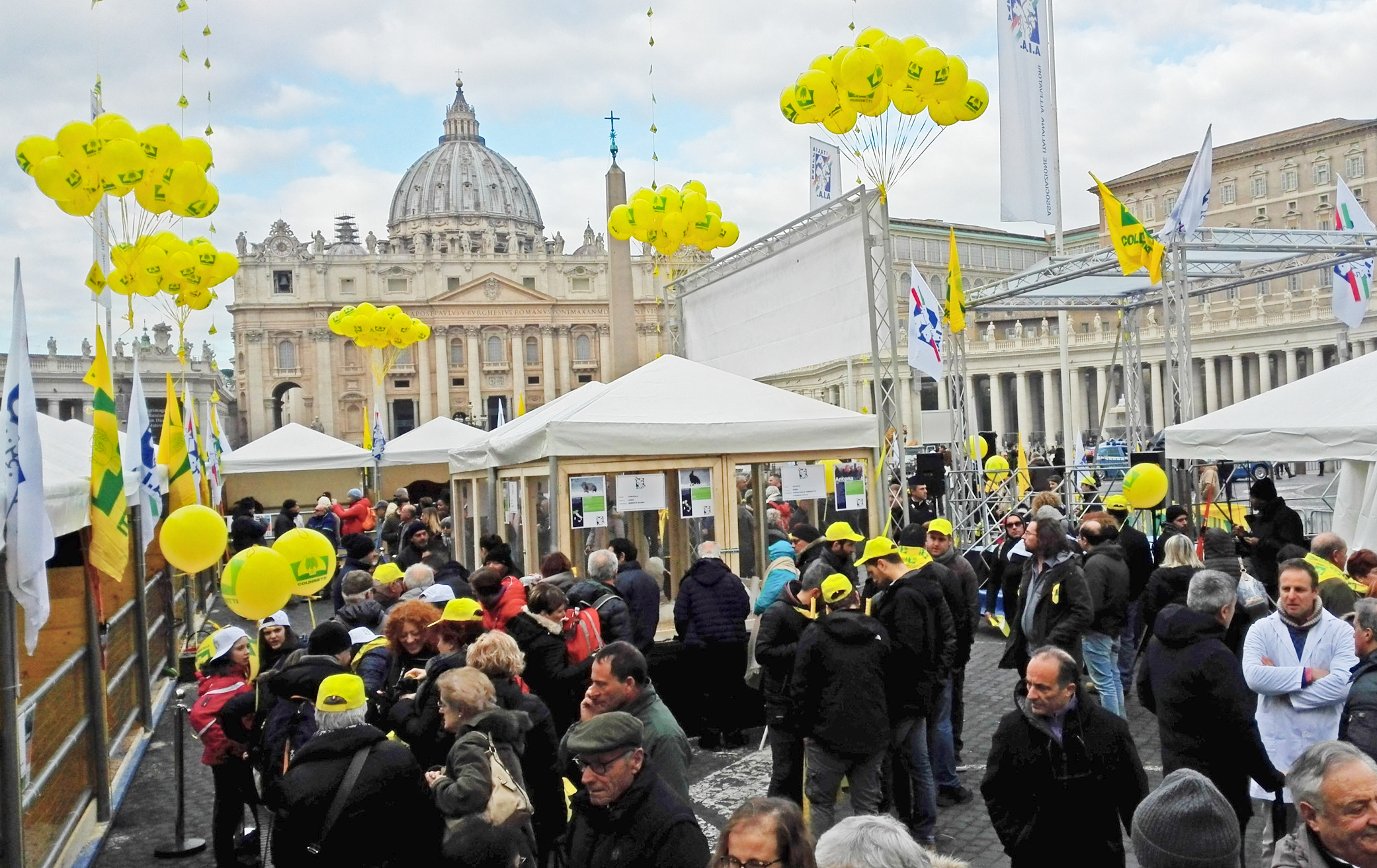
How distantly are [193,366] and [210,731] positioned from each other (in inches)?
3024

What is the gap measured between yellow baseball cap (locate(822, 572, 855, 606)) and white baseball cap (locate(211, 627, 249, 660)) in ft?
8.61

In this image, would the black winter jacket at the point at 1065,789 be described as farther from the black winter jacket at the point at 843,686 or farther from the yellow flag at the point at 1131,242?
the yellow flag at the point at 1131,242

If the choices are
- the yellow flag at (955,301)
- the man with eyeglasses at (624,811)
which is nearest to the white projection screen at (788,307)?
the yellow flag at (955,301)

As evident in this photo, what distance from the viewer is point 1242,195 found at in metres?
65.2

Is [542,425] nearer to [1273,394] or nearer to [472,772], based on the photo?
[472,772]

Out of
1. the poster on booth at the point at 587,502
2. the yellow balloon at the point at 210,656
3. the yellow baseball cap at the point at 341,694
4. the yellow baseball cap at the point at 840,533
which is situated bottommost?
the yellow balloon at the point at 210,656

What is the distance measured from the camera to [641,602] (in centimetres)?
711

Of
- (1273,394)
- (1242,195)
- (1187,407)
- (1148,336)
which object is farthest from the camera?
(1242,195)

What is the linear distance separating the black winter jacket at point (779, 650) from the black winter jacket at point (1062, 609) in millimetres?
1643

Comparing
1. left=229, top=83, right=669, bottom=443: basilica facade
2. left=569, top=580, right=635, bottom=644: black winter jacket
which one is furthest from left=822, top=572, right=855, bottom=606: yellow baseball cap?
left=229, top=83, right=669, bottom=443: basilica facade

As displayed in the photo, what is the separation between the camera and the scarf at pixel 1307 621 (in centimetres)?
441

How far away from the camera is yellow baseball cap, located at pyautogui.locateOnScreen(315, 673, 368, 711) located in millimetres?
3438

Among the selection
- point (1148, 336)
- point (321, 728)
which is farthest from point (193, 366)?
point (321, 728)

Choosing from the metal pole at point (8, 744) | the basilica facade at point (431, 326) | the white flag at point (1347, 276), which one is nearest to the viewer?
the metal pole at point (8, 744)
